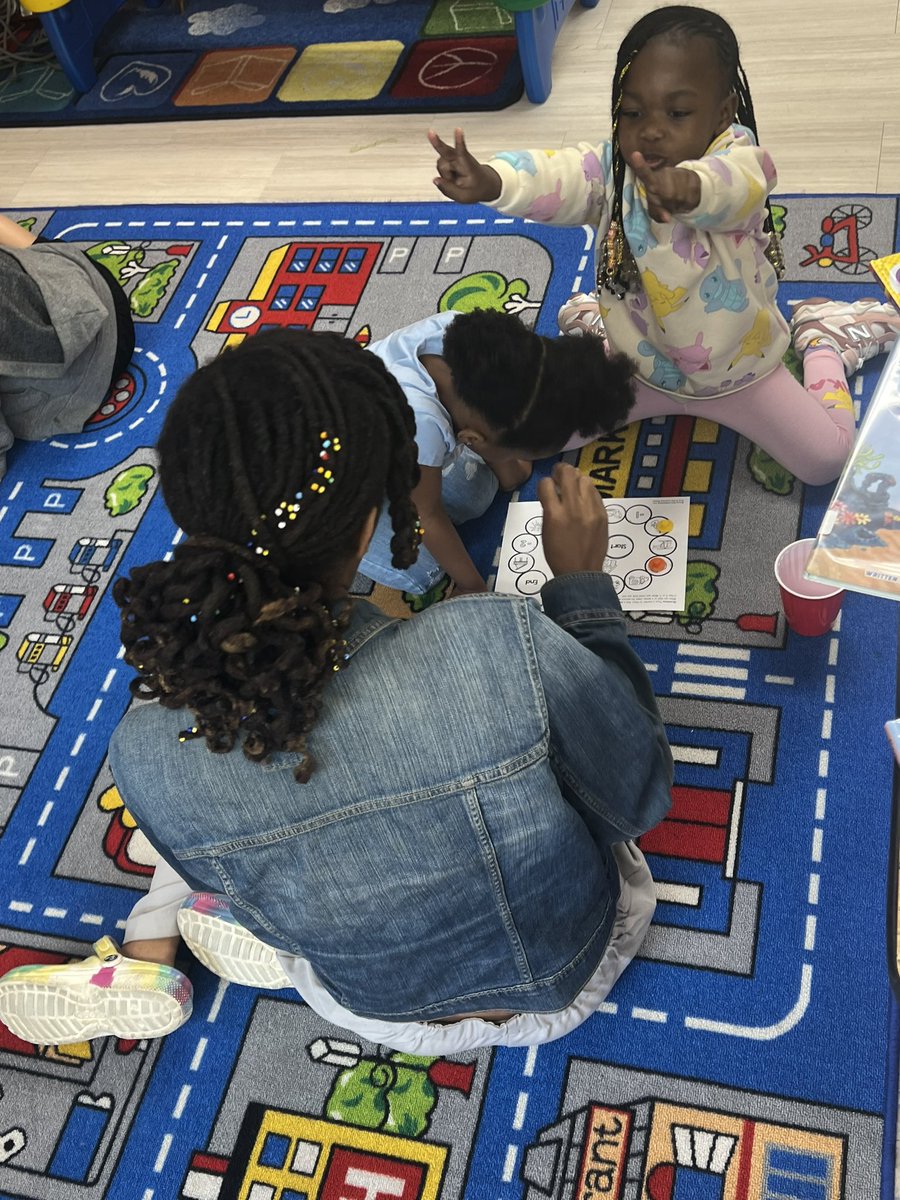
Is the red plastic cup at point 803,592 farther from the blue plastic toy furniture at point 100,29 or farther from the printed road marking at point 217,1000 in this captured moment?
the blue plastic toy furniture at point 100,29

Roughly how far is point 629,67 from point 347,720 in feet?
3.20

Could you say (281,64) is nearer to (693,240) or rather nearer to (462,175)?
(462,175)

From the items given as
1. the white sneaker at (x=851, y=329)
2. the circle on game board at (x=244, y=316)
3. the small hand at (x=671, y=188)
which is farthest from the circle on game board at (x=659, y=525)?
the circle on game board at (x=244, y=316)

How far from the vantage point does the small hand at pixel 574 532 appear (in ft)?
3.99

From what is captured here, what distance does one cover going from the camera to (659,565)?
167 cm

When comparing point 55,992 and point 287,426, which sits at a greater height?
point 287,426

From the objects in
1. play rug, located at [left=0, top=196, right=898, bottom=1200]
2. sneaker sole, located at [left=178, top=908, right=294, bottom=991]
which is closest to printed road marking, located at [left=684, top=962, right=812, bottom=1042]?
play rug, located at [left=0, top=196, right=898, bottom=1200]

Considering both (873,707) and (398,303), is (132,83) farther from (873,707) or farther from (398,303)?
(873,707)

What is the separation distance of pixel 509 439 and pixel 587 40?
1641mm

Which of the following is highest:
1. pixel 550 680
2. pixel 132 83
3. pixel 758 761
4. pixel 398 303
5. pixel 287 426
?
pixel 287 426

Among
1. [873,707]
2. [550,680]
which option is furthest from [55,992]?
[873,707]

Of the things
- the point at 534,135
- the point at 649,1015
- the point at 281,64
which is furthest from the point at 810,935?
the point at 281,64

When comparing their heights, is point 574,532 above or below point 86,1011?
above

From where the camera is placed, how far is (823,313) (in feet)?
5.96
